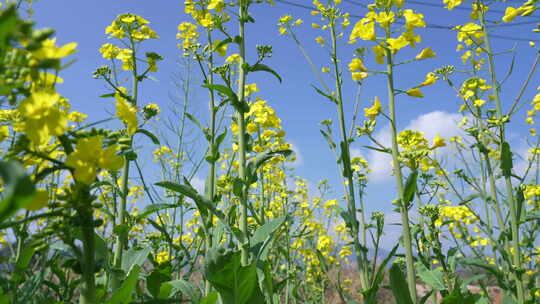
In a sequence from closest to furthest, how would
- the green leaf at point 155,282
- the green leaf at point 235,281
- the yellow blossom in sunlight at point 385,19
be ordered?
the green leaf at point 235,281, the green leaf at point 155,282, the yellow blossom in sunlight at point 385,19

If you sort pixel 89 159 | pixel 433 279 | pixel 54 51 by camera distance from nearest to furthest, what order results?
pixel 54 51 < pixel 89 159 < pixel 433 279

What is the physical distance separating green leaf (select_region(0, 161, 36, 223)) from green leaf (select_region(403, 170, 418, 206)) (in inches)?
68.9

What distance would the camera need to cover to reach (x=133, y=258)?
7.12 ft

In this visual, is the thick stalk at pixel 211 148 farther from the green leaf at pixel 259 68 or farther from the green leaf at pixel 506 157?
the green leaf at pixel 506 157

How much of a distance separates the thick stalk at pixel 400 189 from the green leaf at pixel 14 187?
6.03 feet

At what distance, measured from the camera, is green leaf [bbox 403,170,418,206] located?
1913 millimetres

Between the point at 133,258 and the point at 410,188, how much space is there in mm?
1648

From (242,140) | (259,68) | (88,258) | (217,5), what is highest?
(217,5)

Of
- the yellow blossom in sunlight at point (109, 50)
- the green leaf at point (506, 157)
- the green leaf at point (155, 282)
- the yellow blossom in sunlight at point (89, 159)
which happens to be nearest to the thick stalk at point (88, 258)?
the yellow blossom in sunlight at point (89, 159)

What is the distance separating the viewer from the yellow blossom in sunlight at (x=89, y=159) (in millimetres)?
792

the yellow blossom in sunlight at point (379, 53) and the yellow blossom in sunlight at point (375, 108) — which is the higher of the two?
the yellow blossom in sunlight at point (379, 53)

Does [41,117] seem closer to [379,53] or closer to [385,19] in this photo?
[379,53]

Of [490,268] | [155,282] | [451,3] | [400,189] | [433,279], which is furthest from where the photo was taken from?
[451,3]

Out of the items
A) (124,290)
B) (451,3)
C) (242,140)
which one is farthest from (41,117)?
(451,3)
